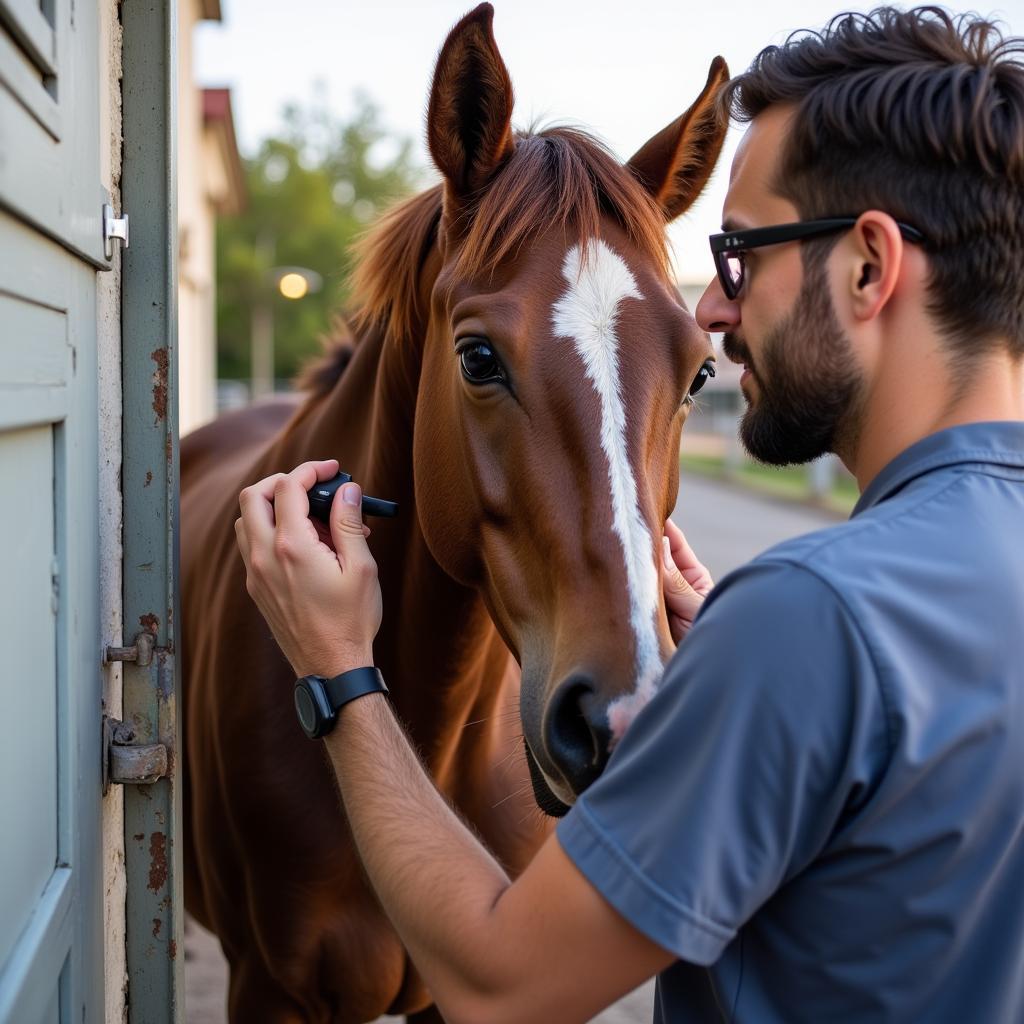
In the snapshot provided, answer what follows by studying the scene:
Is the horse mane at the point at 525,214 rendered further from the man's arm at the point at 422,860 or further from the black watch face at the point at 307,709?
the black watch face at the point at 307,709

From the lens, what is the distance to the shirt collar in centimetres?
118

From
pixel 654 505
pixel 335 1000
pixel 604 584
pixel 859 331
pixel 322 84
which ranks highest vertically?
pixel 322 84

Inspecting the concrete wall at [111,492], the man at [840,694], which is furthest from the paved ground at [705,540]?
the man at [840,694]

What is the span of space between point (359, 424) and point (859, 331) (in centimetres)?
144

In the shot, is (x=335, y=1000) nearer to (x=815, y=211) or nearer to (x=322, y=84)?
(x=815, y=211)

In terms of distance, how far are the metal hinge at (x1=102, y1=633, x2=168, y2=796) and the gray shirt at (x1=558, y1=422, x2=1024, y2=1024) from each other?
0.83 m

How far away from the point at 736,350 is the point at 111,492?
3.27 ft

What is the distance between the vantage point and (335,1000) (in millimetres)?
2369

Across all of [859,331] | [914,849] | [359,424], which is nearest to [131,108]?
[359,424]

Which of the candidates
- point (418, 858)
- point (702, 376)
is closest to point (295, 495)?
point (418, 858)

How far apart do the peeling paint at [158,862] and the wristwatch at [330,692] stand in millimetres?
461

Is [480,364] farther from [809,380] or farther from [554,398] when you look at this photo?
[809,380]

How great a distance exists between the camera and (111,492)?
164 cm

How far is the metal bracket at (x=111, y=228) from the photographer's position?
1.54 meters
